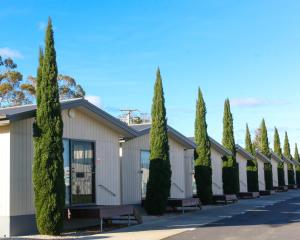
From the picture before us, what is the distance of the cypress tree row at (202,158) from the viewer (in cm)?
2880

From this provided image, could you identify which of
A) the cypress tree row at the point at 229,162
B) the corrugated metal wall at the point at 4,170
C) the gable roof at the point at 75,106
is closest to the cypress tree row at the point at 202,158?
the cypress tree row at the point at 229,162

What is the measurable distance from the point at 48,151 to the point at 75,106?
2706 millimetres

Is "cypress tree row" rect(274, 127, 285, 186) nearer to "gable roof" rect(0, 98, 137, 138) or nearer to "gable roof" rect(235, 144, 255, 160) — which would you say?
"gable roof" rect(235, 144, 255, 160)

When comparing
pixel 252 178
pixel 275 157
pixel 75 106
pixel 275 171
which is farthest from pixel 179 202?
pixel 275 171

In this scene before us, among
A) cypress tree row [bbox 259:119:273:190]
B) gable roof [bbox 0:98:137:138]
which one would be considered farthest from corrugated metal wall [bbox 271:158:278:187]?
gable roof [bbox 0:98:137:138]

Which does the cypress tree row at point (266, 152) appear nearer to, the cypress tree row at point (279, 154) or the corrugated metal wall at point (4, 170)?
the cypress tree row at point (279, 154)

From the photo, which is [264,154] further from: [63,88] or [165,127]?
[165,127]

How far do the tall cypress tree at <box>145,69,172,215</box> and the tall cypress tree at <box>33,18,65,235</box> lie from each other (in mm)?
7462

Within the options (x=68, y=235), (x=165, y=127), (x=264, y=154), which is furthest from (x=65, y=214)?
(x=264, y=154)

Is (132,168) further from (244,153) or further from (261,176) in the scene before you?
(261,176)

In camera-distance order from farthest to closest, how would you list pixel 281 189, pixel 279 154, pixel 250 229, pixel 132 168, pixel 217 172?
1. pixel 279 154
2. pixel 281 189
3. pixel 217 172
4. pixel 132 168
5. pixel 250 229

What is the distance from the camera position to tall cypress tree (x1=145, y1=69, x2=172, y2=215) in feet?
72.6

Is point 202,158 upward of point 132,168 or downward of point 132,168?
upward

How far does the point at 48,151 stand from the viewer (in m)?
15.0
